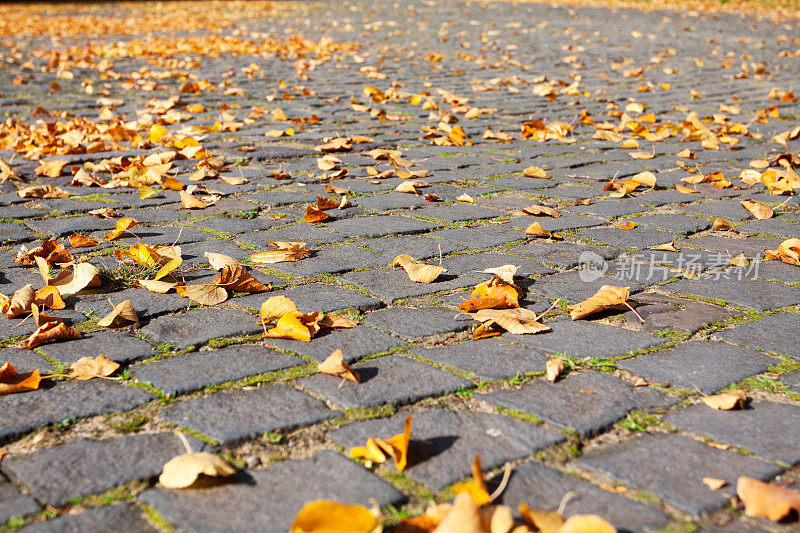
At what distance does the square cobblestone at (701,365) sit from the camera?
182 cm

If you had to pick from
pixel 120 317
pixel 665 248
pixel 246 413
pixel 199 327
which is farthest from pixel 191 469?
pixel 665 248

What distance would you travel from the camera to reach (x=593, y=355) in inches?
76.6

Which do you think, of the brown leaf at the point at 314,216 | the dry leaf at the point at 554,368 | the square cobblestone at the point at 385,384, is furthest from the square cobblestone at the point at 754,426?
the brown leaf at the point at 314,216

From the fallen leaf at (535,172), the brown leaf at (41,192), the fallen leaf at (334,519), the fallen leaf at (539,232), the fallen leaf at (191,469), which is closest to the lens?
the fallen leaf at (334,519)

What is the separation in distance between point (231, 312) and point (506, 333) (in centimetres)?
79

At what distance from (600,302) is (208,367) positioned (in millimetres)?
1117

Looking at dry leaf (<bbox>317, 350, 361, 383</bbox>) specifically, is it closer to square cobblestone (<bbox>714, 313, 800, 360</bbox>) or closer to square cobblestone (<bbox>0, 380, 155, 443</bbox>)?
square cobblestone (<bbox>0, 380, 155, 443</bbox>)

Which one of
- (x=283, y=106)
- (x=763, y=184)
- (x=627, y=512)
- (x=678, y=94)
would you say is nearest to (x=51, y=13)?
(x=283, y=106)

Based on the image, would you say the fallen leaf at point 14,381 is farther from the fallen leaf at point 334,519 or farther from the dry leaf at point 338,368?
the fallen leaf at point 334,519

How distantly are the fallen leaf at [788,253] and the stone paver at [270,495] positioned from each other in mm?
1942

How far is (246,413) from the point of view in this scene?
1.62 m

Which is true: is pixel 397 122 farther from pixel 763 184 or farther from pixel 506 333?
pixel 506 333

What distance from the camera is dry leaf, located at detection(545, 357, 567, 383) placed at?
1.81 meters

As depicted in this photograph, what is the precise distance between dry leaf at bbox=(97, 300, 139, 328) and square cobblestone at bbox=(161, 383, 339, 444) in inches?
20.9
